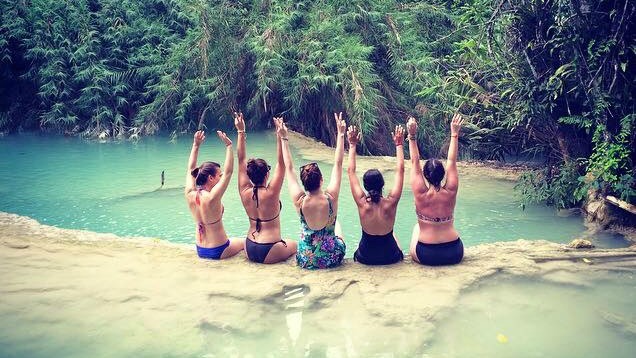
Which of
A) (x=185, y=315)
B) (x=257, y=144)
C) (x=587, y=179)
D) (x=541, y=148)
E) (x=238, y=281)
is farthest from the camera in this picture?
(x=257, y=144)

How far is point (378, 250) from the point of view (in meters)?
4.72

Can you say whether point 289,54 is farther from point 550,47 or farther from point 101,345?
point 101,345

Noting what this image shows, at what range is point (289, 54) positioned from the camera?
11.4m

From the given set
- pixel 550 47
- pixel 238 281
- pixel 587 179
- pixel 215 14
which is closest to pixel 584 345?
pixel 238 281

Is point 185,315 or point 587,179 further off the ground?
point 587,179

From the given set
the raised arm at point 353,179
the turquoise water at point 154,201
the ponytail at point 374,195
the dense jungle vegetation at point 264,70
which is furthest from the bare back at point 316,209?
the dense jungle vegetation at point 264,70

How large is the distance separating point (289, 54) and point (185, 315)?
26.7ft

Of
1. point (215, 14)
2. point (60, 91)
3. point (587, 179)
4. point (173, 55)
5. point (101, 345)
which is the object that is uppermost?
point (215, 14)

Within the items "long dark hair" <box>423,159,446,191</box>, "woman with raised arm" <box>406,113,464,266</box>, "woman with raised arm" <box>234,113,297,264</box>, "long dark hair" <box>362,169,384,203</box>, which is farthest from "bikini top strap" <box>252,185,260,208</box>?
"long dark hair" <box>423,159,446,191</box>

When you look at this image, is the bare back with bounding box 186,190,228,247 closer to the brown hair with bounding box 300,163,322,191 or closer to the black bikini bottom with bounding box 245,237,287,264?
the black bikini bottom with bounding box 245,237,287,264

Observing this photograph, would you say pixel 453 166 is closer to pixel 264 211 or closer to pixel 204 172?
pixel 264 211

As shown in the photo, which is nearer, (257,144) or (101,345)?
(101,345)

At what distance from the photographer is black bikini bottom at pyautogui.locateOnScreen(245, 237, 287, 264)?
4.82 meters

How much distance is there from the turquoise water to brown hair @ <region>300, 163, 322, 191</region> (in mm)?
1704
